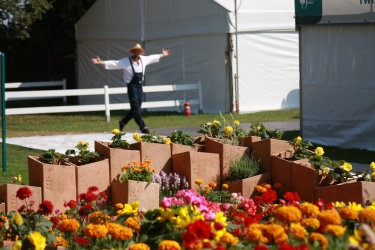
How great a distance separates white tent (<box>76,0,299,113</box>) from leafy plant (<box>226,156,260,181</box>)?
1483cm

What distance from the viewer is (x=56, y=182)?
8031 millimetres

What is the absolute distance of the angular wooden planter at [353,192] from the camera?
7777 millimetres

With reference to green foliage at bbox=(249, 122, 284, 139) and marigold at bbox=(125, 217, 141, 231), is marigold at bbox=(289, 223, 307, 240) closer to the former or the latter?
marigold at bbox=(125, 217, 141, 231)

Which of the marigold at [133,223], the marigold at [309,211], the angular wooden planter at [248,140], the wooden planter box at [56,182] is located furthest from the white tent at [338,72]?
the marigold at [309,211]

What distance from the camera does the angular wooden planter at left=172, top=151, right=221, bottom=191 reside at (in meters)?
8.92

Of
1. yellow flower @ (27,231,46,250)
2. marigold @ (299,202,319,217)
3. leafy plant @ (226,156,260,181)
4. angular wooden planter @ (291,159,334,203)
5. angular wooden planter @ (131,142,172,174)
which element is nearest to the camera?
marigold @ (299,202,319,217)

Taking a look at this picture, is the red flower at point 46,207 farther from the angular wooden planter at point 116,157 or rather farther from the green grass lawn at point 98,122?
the green grass lawn at point 98,122

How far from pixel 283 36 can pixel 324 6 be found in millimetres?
9460

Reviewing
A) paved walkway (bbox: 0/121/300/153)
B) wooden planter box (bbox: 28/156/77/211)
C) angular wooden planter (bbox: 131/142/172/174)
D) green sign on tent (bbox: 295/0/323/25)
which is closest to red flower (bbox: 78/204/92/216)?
wooden planter box (bbox: 28/156/77/211)

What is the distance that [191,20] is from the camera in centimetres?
2486

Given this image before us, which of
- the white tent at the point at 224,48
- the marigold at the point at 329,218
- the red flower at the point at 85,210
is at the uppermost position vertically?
the white tent at the point at 224,48

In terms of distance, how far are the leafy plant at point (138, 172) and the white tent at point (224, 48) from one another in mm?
15715

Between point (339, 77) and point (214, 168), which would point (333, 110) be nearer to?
point (339, 77)

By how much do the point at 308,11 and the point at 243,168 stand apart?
745 centimetres
